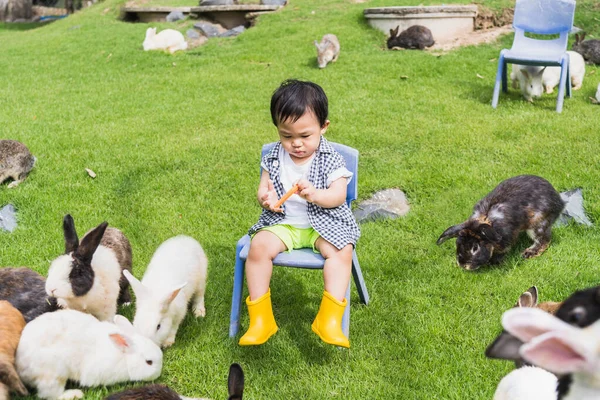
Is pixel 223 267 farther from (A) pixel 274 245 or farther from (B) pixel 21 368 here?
(B) pixel 21 368

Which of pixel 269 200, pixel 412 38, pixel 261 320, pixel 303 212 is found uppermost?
pixel 269 200

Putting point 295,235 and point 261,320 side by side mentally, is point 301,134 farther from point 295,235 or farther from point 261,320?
point 261,320

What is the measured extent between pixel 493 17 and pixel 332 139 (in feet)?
24.2

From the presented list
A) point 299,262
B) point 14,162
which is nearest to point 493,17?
point 14,162

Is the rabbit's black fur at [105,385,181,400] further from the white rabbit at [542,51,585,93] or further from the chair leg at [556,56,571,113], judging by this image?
the white rabbit at [542,51,585,93]

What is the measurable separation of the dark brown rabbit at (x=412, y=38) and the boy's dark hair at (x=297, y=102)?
8456mm

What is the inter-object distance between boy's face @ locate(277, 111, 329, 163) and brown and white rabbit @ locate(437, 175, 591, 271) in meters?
1.53

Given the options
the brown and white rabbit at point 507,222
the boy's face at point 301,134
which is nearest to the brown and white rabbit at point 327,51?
the brown and white rabbit at point 507,222

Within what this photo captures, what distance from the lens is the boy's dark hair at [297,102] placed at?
129 inches

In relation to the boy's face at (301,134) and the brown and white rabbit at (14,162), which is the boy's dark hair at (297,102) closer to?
the boy's face at (301,134)

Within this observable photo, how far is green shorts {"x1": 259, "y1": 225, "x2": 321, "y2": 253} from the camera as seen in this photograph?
3.41m

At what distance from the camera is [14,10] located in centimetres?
2380

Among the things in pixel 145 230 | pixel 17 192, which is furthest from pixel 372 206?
pixel 17 192

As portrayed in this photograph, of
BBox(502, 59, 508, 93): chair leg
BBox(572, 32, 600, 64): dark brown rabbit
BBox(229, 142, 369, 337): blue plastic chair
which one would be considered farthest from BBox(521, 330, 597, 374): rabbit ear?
BBox(572, 32, 600, 64): dark brown rabbit
